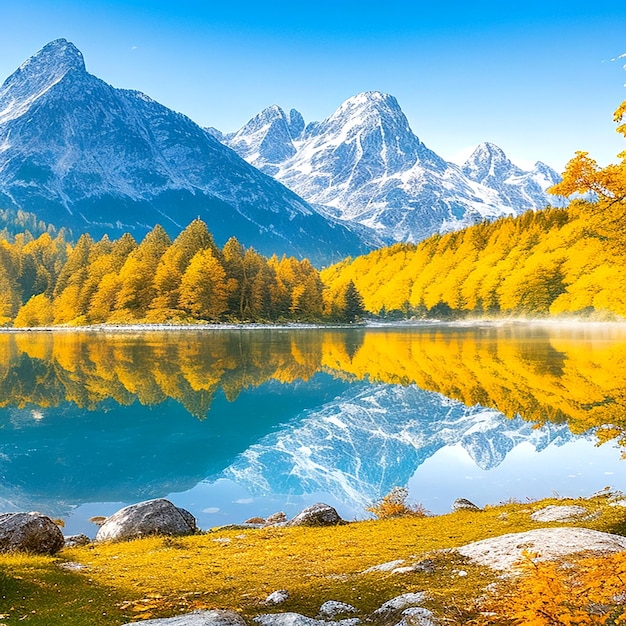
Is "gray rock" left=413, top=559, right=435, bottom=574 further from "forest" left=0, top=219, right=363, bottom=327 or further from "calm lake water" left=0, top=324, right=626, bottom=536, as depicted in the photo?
"forest" left=0, top=219, right=363, bottom=327

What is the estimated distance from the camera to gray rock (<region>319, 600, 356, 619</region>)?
8.43 m

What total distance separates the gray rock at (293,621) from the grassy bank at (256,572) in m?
0.42

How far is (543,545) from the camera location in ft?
33.7

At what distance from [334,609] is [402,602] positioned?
109 centimetres

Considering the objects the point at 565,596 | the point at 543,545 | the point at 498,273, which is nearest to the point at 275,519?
the point at 543,545

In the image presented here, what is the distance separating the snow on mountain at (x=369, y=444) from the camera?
2512cm

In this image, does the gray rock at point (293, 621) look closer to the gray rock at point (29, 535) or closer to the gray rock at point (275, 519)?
the gray rock at point (29, 535)

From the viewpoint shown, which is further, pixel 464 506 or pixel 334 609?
pixel 464 506

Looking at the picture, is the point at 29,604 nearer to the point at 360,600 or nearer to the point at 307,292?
the point at 360,600

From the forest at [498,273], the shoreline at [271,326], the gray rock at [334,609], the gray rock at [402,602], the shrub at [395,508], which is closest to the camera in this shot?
the gray rock at [402,602]

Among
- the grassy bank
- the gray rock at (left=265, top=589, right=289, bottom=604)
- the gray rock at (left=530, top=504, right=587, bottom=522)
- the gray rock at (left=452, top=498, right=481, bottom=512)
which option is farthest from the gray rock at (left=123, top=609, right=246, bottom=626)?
the gray rock at (left=452, top=498, right=481, bottom=512)

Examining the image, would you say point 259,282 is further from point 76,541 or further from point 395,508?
point 76,541

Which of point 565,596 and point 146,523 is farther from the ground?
point 565,596

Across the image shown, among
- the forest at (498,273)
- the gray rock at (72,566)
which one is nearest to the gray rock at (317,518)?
the gray rock at (72,566)
